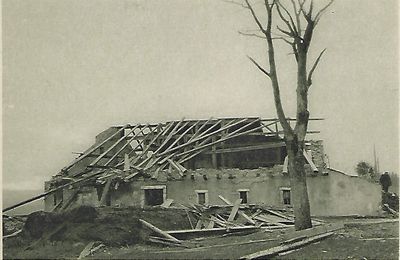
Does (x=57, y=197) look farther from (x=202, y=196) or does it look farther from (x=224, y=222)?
(x=224, y=222)

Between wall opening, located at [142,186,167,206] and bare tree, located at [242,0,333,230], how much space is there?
18.3 feet

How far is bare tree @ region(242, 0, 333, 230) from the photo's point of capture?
352 inches

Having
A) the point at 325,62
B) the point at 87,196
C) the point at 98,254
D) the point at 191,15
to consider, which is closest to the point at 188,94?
the point at 191,15

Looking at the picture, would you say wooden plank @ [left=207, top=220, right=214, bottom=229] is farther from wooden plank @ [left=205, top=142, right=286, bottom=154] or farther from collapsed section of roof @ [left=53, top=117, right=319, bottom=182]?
wooden plank @ [left=205, top=142, right=286, bottom=154]

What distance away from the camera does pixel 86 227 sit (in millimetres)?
8344

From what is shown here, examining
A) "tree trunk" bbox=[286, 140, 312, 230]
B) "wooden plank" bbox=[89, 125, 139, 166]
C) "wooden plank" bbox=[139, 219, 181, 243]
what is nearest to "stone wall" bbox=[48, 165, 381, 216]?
"wooden plank" bbox=[89, 125, 139, 166]

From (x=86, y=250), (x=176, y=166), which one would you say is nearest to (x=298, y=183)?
(x=86, y=250)

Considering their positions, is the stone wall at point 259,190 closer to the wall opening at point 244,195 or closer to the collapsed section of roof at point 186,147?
the wall opening at point 244,195

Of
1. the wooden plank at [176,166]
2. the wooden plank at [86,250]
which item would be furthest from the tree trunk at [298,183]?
the wooden plank at [176,166]

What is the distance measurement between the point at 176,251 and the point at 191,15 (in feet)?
11.8

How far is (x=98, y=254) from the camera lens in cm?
766

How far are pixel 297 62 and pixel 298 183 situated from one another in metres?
2.09

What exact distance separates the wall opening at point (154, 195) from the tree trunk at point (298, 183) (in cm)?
555

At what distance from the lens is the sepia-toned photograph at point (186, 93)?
25.6 ft
